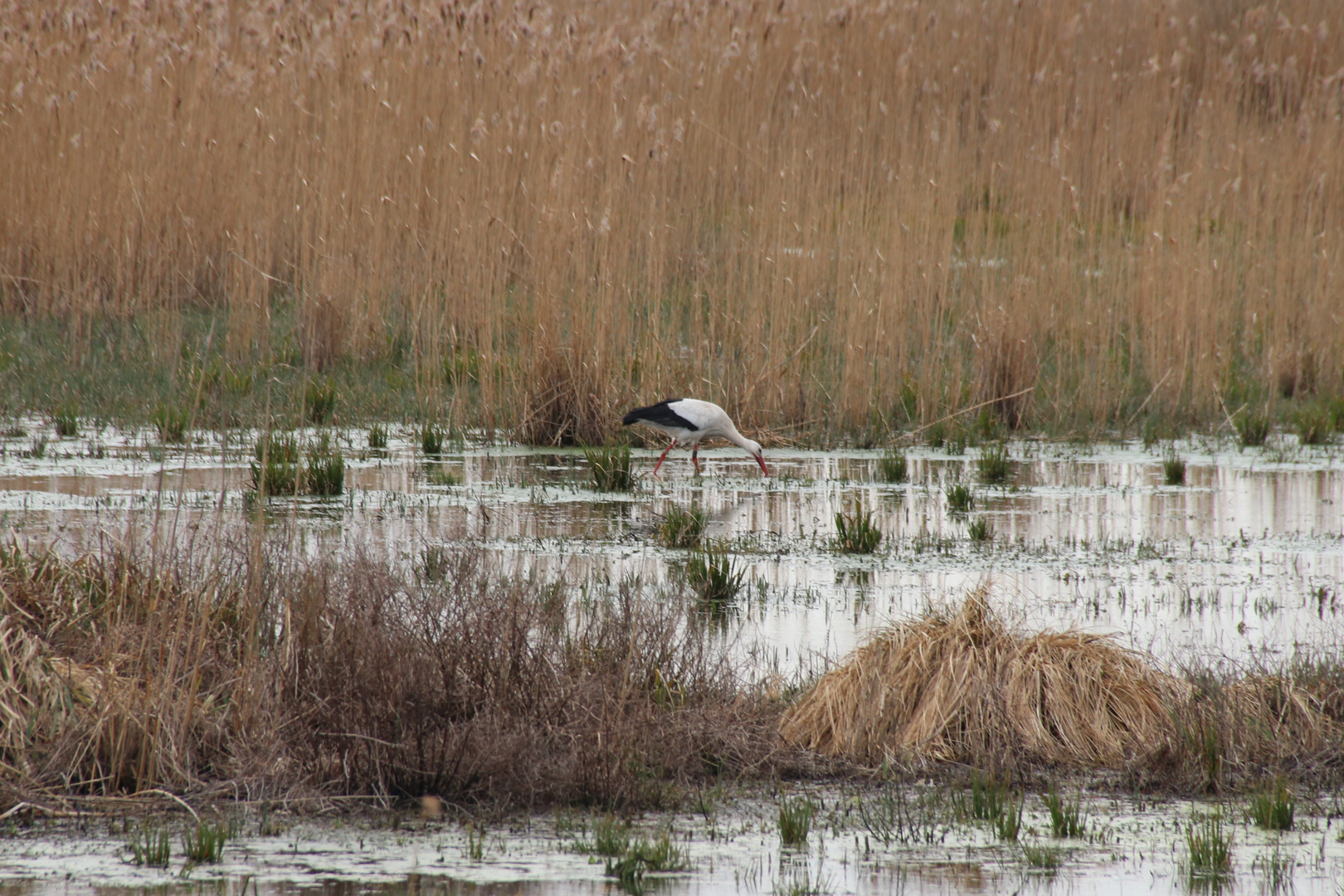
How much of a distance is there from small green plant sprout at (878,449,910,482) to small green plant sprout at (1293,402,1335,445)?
319 centimetres

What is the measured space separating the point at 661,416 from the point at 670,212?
11.9ft

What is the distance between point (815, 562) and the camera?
23.6 feet

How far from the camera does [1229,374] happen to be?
11.9m

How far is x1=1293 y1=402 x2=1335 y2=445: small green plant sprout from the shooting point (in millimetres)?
10570

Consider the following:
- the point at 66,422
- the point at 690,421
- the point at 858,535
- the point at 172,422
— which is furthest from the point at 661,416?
the point at 66,422

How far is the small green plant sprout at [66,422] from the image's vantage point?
9.88 metres

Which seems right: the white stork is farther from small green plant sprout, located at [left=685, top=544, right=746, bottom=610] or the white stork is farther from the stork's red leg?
small green plant sprout, located at [left=685, top=544, right=746, bottom=610]

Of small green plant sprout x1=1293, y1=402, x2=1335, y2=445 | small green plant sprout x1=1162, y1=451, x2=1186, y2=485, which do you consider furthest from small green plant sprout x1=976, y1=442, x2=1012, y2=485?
small green plant sprout x1=1293, y1=402, x2=1335, y2=445

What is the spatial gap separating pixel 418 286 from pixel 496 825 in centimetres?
871

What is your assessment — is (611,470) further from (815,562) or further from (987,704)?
(987,704)

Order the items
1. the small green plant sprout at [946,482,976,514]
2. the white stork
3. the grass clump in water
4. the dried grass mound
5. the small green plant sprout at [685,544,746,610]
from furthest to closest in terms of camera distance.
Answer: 1. the grass clump in water
2. the white stork
3. the small green plant sprout at [946,482,976,514]
4. the small green plant sprout at [685,544,746,610]
5. the dried grass mound

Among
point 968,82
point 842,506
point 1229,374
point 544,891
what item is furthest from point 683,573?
point 968,82

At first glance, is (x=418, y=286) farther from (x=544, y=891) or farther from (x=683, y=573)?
(x=544, y=891)

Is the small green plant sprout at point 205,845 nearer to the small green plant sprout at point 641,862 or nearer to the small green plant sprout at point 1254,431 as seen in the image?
the small green plant sprout at point 641,862
